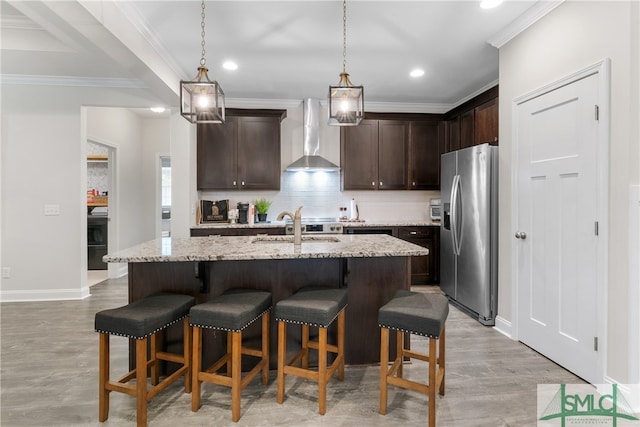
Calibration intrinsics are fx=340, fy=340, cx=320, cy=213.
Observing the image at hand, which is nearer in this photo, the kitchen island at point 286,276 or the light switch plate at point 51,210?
the kitchen island at point 286,276

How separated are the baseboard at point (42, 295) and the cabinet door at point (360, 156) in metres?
3.80

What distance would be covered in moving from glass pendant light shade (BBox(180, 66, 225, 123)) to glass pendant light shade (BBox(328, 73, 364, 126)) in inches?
30.5

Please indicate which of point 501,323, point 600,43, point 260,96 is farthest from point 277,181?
point 600,43

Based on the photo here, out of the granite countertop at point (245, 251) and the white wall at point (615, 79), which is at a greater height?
the white wall at point (615, 79)

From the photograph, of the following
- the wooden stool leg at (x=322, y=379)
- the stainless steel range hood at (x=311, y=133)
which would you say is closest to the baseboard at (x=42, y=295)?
the stainless steel range hood at (x=311, y=133)

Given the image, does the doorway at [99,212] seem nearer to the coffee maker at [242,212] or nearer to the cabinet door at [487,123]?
the coffee maker at [242,212]

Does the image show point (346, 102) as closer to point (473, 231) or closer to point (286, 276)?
point (286, 276)

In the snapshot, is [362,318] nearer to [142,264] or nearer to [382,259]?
[382,259]

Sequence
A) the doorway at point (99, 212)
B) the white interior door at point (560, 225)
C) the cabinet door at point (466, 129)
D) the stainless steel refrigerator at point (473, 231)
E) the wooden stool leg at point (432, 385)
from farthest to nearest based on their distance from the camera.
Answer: the doorway at point (99, 212)
the cabinet door at point (466, 129)
the stainless steel refrigerator at point (473, 231)
the white interior door at point (560, 225)
the wooden stool leg at point (432, 385)

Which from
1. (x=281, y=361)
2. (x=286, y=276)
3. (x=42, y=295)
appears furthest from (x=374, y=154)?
(x=42, y=295)

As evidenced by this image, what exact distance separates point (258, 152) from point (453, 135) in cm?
284

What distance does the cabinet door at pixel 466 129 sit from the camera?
14.6ft

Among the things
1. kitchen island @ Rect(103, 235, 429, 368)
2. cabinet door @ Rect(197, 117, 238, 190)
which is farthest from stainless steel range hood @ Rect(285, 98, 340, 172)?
kitchen island @ Rect(103, 235, 429, 368)

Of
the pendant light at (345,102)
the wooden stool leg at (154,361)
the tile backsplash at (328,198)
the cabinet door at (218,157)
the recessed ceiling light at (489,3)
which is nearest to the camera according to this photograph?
the wooden stool leg at (154,361)
